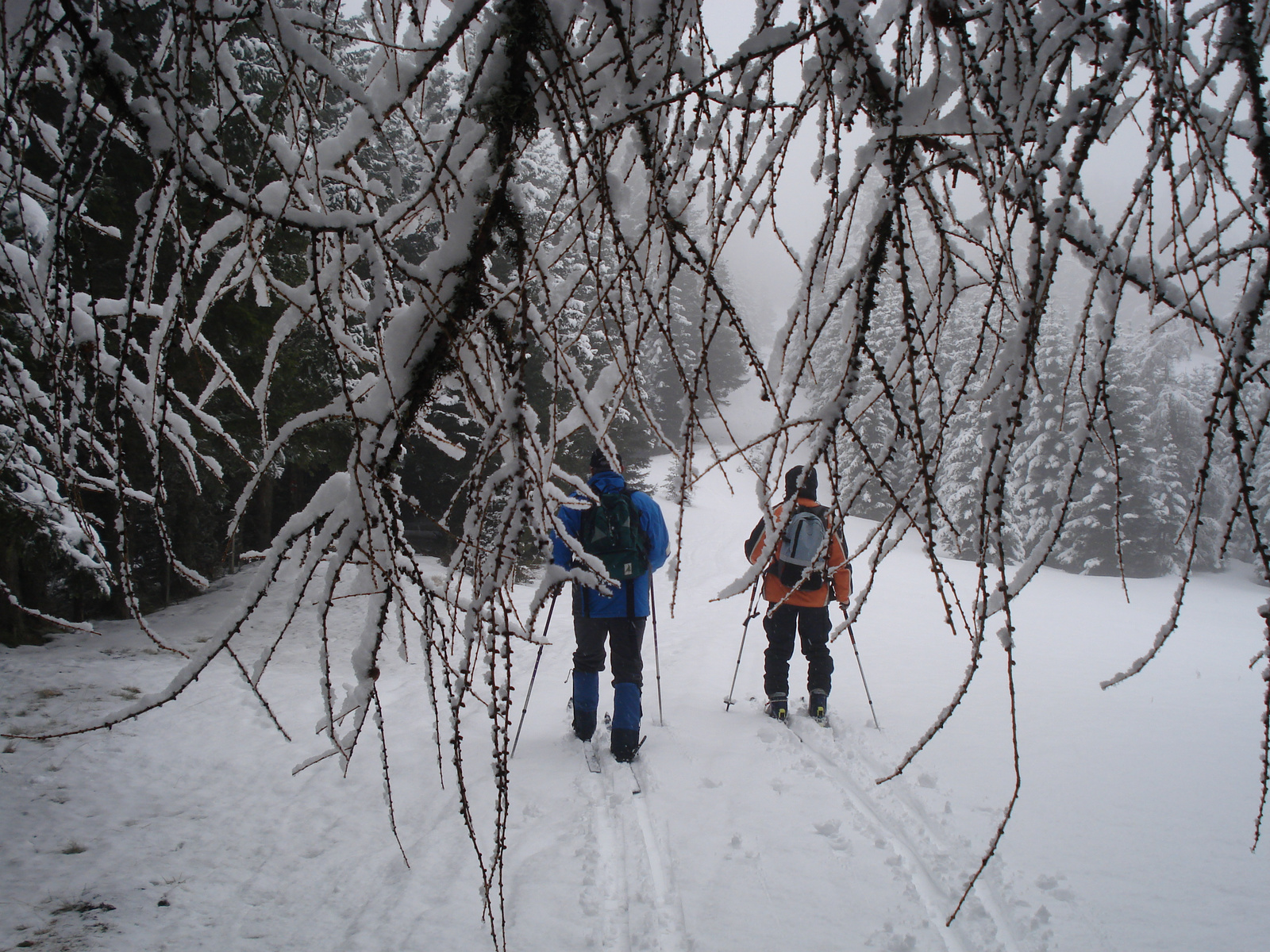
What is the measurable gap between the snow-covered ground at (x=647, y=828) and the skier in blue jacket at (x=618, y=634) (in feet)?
0.91

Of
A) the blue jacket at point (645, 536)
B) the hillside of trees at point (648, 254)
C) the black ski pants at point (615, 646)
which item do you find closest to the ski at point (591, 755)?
the black ski pants at point (615, 646)

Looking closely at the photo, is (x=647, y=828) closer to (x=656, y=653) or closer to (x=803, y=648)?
(x=656, y=653)

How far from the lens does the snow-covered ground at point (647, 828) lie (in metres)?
2.97

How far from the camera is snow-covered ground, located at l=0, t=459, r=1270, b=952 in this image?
2973 millimetres

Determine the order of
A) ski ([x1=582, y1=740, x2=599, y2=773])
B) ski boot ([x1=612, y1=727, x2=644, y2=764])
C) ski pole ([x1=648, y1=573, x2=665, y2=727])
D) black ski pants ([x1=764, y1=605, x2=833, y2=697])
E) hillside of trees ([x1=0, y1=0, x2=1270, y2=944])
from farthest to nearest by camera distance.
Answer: black ski pants ([x1=764, y1=605, x2=833, y2=697]), ski boot ([x1=612, y1=727, x2=644, y2=764]), ski ([x1=582, y1=740, x2=599, y2=773]), ski pole ([x1=648, y1=573, x2=665, y2=727]), hillside of trees ([x1=0, y1=0, x2=1270, y2=944])

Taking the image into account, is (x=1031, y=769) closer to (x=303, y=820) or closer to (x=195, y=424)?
(x=303, y=820)

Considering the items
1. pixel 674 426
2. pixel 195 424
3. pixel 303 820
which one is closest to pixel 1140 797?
pixel 303 820

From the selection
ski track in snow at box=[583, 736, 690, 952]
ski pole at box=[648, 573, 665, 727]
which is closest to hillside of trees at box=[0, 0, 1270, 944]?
ski pole at box=[648, 573, 665, 727]

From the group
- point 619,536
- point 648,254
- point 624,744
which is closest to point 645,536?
point 619,536

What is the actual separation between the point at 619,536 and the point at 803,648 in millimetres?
2144

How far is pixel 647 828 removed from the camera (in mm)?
3707

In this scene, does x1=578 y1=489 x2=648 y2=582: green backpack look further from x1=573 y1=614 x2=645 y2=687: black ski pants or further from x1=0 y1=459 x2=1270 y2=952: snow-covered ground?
x1=0 y1=459 x2=1270 y2=952: snow-covered ground

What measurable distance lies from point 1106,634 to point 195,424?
44.0 ft

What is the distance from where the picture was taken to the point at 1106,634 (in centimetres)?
1015
